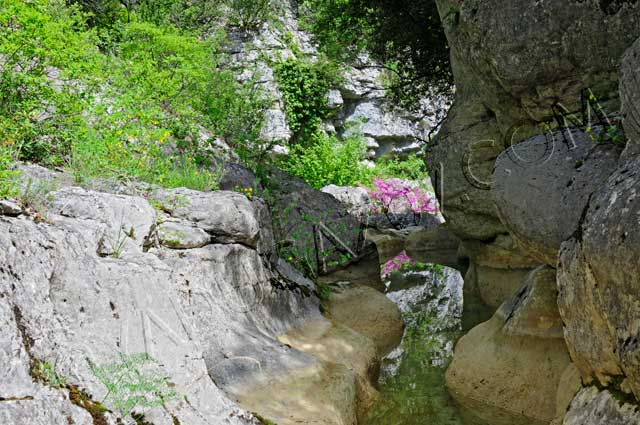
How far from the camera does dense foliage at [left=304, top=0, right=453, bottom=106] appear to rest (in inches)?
463

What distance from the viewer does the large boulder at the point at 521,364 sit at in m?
5.66

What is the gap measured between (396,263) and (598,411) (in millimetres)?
10849

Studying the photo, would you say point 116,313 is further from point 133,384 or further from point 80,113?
point 80,113

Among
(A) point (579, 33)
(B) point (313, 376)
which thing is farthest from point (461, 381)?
(A) point (579, 33)

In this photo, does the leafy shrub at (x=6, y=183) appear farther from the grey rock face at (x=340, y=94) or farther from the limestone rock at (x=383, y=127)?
the limestone rock at (x=383, y=127)

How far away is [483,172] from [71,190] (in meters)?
6.58

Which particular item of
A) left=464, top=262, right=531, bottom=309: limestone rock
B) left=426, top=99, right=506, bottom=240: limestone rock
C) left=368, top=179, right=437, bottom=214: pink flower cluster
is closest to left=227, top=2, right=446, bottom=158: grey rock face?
left=368, top=179, right=437, bottom=214: pink flower cluster

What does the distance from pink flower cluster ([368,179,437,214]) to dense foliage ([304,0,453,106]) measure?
6.01m

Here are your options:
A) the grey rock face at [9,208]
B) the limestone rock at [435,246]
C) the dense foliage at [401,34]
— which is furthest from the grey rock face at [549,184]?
the limestone rock at [435,246]

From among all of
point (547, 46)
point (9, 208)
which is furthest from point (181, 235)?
point (547, 46)

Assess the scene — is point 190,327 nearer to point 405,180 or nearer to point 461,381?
point 461,381

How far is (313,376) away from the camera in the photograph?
16.7ft

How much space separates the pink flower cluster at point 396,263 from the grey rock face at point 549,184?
25.6ft

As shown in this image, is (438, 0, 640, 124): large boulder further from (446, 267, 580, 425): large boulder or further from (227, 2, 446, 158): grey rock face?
(227, 2, 446, 158): grey rock face
